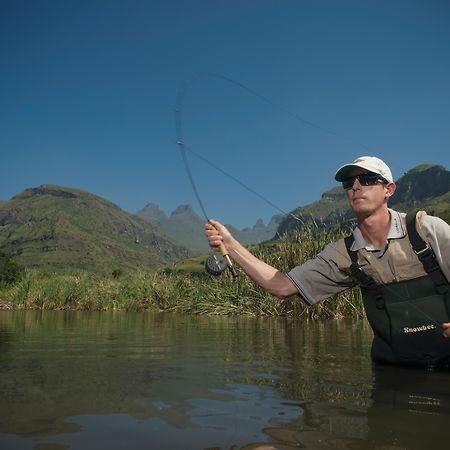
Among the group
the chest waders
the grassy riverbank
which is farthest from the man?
the grassy riverbank

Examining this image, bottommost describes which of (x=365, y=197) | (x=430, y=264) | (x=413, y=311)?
(x=413, y=311)

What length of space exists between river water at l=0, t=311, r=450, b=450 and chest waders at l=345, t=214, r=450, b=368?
151mm

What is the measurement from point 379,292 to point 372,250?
0.35 metres

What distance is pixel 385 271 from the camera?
390 centimetres

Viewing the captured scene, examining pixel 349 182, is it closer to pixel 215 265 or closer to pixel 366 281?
pixel 366 281

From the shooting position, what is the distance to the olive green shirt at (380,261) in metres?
3.70

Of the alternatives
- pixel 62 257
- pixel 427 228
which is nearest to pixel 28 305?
pixel 427 228

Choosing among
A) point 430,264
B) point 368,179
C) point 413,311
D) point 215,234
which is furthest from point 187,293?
point 430,264

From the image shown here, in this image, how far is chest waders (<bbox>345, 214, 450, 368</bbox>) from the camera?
12.2 feet

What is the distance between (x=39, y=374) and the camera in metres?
3.53

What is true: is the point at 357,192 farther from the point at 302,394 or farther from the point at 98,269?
the point at 98,269

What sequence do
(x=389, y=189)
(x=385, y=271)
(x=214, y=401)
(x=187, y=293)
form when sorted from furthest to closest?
(x=187, y=293), (x=389, y=189), (x=385, y=271), (x=214, y=401)

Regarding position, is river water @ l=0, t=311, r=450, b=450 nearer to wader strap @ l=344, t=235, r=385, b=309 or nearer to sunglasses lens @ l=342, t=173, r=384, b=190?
wader strap @ l=344, t=235, r=385, b=309

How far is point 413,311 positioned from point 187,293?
44.1ft
